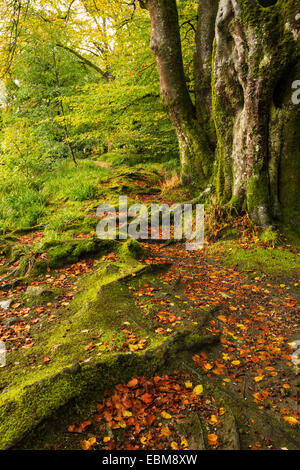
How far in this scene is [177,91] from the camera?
736 centimetres

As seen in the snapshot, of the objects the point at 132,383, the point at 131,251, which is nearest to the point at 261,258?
the point at 131,251

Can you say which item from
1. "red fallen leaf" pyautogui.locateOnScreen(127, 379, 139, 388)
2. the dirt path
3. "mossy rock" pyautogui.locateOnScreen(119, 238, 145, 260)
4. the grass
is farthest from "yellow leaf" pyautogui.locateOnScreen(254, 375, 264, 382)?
the grass

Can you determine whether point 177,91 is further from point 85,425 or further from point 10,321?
point 85,425

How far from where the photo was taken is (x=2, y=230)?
6.71 metres

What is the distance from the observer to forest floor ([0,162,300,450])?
6.33 ft

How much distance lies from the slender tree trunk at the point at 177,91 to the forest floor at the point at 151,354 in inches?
152

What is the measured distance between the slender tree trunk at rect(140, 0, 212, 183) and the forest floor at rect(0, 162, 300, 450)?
3856 millimetres

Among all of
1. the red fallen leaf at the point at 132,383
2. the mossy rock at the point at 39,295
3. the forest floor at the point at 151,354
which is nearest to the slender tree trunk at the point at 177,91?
the forest floor at the point at 151,354

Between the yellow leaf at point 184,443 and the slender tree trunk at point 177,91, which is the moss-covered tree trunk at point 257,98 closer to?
the slender tree trunk at point 177,91

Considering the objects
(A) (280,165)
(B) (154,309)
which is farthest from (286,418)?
(A) (280,165)

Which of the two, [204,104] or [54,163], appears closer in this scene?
[204,104]

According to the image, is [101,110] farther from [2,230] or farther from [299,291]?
[299,291]

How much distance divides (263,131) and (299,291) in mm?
2827

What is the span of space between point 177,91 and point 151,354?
690 cm
